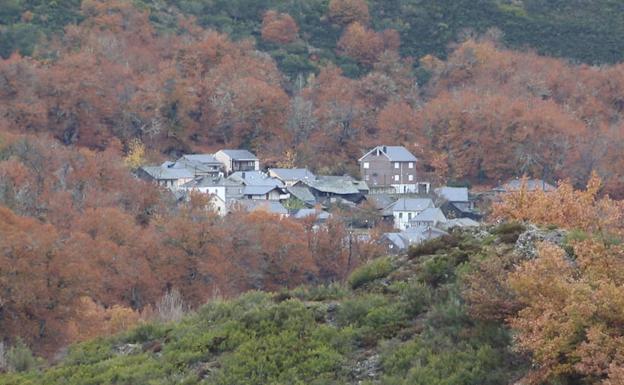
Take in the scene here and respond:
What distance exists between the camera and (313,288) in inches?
563

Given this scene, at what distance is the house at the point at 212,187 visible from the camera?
50.7 meters

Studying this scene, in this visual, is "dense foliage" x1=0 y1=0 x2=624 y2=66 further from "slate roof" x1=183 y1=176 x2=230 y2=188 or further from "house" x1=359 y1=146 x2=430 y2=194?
"slate roof" x1=183 y1=176 x2=230 y2=188

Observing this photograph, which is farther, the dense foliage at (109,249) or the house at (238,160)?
the house at (238,160)

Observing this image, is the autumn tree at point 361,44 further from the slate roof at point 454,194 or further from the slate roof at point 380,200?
the slate roof at point 454,194

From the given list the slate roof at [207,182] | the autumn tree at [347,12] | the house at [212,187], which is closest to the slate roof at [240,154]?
the house at [212,187]

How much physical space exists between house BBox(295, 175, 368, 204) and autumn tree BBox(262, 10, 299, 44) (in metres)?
27.3

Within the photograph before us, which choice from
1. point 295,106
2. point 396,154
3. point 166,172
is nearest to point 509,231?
point 166,172

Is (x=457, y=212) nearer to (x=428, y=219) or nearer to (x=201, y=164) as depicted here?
(x=428, y=219)

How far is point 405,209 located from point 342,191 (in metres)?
5.56

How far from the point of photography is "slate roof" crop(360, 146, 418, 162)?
194 feet

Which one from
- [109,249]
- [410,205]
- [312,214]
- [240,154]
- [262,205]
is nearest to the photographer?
[109,249]

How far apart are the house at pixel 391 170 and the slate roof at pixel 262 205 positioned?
9.91 meters

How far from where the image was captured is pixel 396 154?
59469 mm

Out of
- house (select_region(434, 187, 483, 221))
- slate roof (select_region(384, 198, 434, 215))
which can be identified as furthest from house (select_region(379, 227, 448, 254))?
house (select_region(434, 187, 483, 221))
